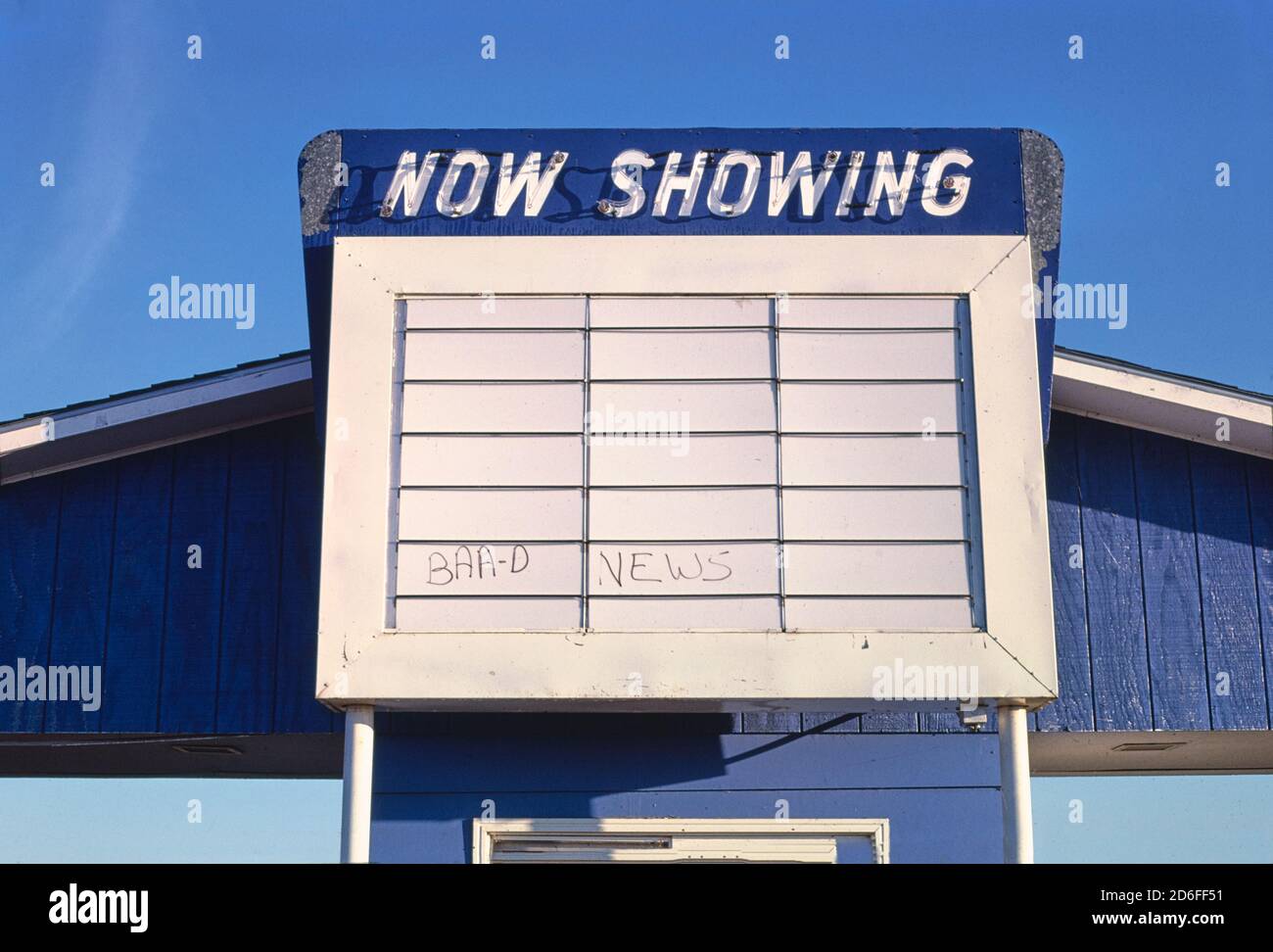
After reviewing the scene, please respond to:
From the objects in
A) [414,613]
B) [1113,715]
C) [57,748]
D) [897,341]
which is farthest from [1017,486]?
[57,748]

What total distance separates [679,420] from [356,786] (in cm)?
286

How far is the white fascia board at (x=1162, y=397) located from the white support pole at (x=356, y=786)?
519 centimetres

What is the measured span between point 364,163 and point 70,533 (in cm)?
371

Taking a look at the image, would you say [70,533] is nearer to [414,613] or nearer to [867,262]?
[414,613]

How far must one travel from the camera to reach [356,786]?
336 inches

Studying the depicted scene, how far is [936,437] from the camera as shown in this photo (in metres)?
8.72

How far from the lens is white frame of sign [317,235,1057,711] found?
8.35 meters

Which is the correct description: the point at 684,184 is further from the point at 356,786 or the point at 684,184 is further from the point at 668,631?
the point at 356,786

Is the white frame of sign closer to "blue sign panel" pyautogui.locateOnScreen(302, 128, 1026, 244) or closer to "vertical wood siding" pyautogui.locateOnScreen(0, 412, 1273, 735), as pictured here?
"blue sign panel" pyautogui.locateOnScreen(302, 128, 1026, 244)
